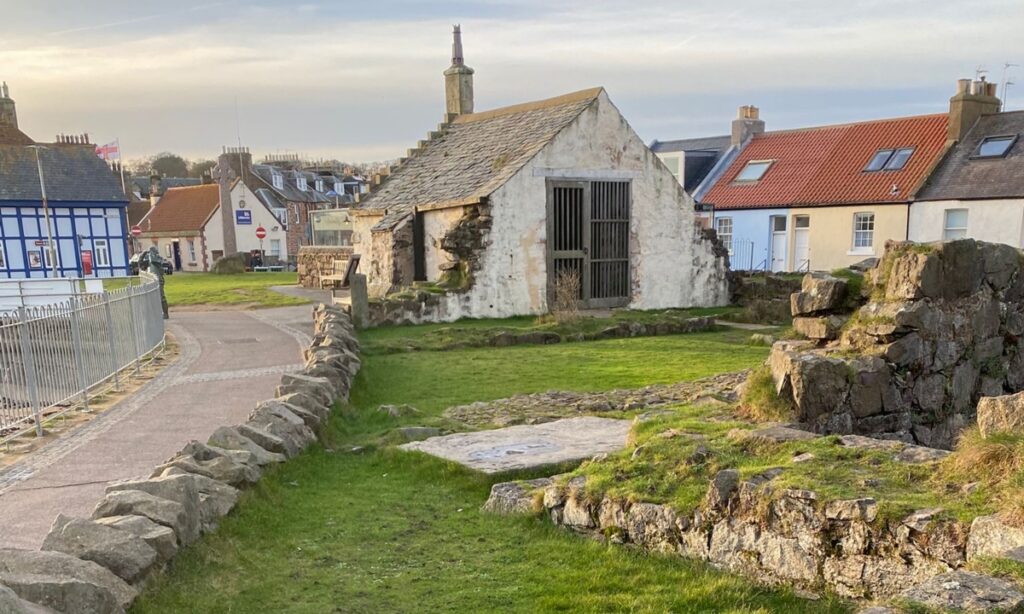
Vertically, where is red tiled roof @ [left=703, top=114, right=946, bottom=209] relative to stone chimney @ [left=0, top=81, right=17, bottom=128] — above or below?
below

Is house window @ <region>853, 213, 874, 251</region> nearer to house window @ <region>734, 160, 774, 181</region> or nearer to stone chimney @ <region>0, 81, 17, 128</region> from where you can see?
house window @ <region>734, 160, 774, 181</region>

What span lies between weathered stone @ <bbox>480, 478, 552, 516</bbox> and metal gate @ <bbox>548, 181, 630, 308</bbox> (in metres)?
13.5

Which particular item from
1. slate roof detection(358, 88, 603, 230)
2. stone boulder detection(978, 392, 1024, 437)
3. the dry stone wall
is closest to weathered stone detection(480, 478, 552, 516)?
the dry stone wall

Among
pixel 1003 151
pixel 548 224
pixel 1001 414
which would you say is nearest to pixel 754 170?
pixel 1003 151

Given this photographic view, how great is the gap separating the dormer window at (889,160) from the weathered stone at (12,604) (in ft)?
102

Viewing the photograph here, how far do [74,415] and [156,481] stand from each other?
6.15 meters

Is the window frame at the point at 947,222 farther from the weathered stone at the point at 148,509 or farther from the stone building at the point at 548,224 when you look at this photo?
the weathered stone at the point at 148,509

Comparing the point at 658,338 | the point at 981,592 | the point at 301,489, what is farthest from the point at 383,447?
the point at 658,338

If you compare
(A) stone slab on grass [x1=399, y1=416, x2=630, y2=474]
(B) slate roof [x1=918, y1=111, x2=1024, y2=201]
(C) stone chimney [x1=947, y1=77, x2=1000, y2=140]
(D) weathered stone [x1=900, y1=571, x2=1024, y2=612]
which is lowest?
(A) stone slab on grass [x1=399, y1=416, x2=630, y2=474]

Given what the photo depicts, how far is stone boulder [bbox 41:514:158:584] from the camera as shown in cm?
388

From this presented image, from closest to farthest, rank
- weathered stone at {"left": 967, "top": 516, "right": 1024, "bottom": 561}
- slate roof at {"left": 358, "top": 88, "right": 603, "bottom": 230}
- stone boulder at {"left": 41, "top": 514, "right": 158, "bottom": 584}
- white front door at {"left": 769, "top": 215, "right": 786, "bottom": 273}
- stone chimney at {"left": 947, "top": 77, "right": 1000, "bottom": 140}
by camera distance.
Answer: weathered stone at {"left": 967, "top": 516, "right": 1024, "bottom": 561} → stone boulder at {"left": 41, "top": 514, "right": 158, "bottom": 584} → slate roof at {"left": 358, "top": 88, "right": 603, "bottom": 230} → stone chimney at {"left": 947, "top": 77, "right": 1000, "bottom": 140} → white front door at {"left": 769, "top": 215, "right": 786, "bottom": 273}

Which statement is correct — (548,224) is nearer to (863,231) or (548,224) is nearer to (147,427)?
(147,427)

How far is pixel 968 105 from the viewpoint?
2706cm

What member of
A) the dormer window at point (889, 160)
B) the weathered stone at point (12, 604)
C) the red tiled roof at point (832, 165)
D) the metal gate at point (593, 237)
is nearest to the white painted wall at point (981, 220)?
the red tiled roof at point (832, 165)
